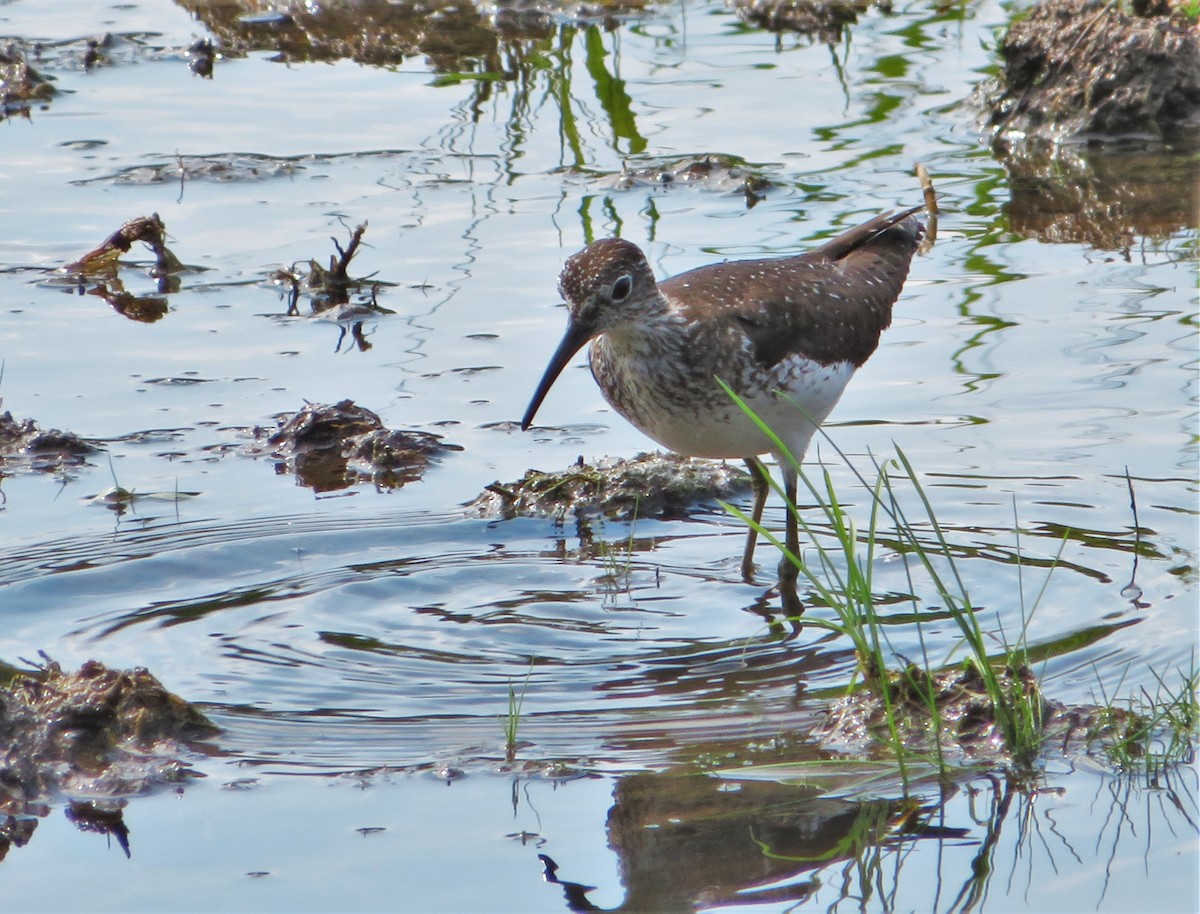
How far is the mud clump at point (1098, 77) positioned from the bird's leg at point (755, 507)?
4268 millimetres

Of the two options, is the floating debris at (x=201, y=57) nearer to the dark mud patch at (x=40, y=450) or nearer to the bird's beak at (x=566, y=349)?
the dark mud patch at (x=40, y=450)

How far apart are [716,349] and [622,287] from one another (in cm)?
40

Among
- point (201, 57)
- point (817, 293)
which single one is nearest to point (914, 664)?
point (817, 293)

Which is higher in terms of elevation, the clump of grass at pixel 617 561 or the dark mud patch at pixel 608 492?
the dark mud patch at pixel 608 492

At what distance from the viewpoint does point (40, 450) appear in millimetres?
6723

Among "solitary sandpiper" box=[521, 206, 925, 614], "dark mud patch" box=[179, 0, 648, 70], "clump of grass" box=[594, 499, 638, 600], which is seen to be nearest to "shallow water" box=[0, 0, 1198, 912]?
"clump of grass" box=[594, 499, 638, 600]

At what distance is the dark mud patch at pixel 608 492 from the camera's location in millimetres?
6480

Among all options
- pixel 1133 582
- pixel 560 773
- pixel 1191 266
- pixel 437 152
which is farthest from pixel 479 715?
pixel 437 152

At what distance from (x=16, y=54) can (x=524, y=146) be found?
3663 millimetres

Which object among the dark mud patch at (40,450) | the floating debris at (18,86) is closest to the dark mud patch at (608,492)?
the dark mud patch at (40,450)

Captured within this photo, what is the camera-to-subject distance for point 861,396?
739cm

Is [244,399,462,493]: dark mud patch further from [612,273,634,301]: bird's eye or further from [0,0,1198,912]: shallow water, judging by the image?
[612,273,634,301]: bird's eye

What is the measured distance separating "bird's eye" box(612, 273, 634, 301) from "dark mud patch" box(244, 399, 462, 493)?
4.42 ft

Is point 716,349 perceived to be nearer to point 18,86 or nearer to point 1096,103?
point 1096,103
